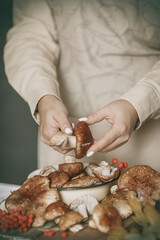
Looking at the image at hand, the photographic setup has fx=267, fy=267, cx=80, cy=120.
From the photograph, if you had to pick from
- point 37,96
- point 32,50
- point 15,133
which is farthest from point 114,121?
point 15,133

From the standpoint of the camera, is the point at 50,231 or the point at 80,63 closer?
the point at 50,231

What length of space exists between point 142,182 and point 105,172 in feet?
0.31

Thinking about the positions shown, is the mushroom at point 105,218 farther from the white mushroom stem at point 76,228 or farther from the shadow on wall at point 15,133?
the shadow on wall at point 15,133

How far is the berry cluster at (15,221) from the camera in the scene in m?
0.55

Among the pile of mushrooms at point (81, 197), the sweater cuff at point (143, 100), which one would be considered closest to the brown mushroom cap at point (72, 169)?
the pile of mushrooms at point (81, 197)

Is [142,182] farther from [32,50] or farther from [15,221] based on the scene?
[32,50]

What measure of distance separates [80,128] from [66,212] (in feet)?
0.71

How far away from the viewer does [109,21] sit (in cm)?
104

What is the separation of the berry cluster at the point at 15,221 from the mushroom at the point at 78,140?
0.20m

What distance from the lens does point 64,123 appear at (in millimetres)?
738

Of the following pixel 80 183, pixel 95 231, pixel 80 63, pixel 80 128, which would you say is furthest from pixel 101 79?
pixel 95 231

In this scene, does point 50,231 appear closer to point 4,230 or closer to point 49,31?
point 4,230

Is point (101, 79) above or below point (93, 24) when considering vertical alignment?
below

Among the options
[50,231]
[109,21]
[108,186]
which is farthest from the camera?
[109,21]
